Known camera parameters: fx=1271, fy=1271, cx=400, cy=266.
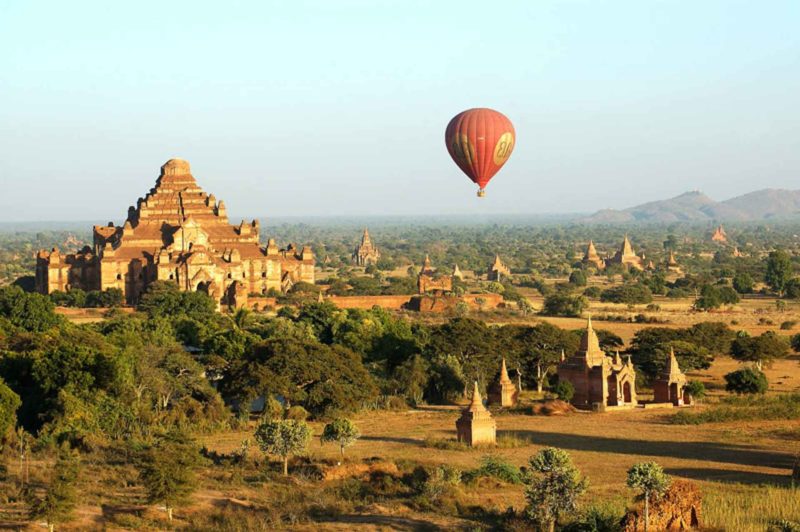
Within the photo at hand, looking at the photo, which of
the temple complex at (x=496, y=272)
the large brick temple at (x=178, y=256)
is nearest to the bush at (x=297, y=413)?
the large brick temple at (x=178, y=256)

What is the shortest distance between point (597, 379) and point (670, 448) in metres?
8.17

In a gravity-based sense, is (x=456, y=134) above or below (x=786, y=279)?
above

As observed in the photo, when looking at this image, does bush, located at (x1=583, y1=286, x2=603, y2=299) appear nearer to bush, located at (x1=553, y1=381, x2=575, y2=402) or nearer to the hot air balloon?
the hot air balloon

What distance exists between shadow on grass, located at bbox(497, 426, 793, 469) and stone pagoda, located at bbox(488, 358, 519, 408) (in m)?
5.75

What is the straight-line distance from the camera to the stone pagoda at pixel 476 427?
121ft

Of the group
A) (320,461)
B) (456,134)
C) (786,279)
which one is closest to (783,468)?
(320,461)

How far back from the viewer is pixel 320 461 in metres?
33.4

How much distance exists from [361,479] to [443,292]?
175ft

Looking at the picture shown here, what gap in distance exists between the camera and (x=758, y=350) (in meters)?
54.2

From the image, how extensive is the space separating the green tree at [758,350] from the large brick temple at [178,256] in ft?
98.1

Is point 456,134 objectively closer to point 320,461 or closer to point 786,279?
point 320,461

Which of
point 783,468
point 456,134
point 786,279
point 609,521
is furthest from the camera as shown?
point 786,279

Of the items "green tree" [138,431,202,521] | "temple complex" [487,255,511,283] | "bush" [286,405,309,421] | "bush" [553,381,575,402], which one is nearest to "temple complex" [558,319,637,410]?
"bush" [553,381,575,402]

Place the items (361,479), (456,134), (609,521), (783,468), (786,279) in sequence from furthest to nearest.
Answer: (786,279), (456,134), (783,468), (361,479), (609,521)
